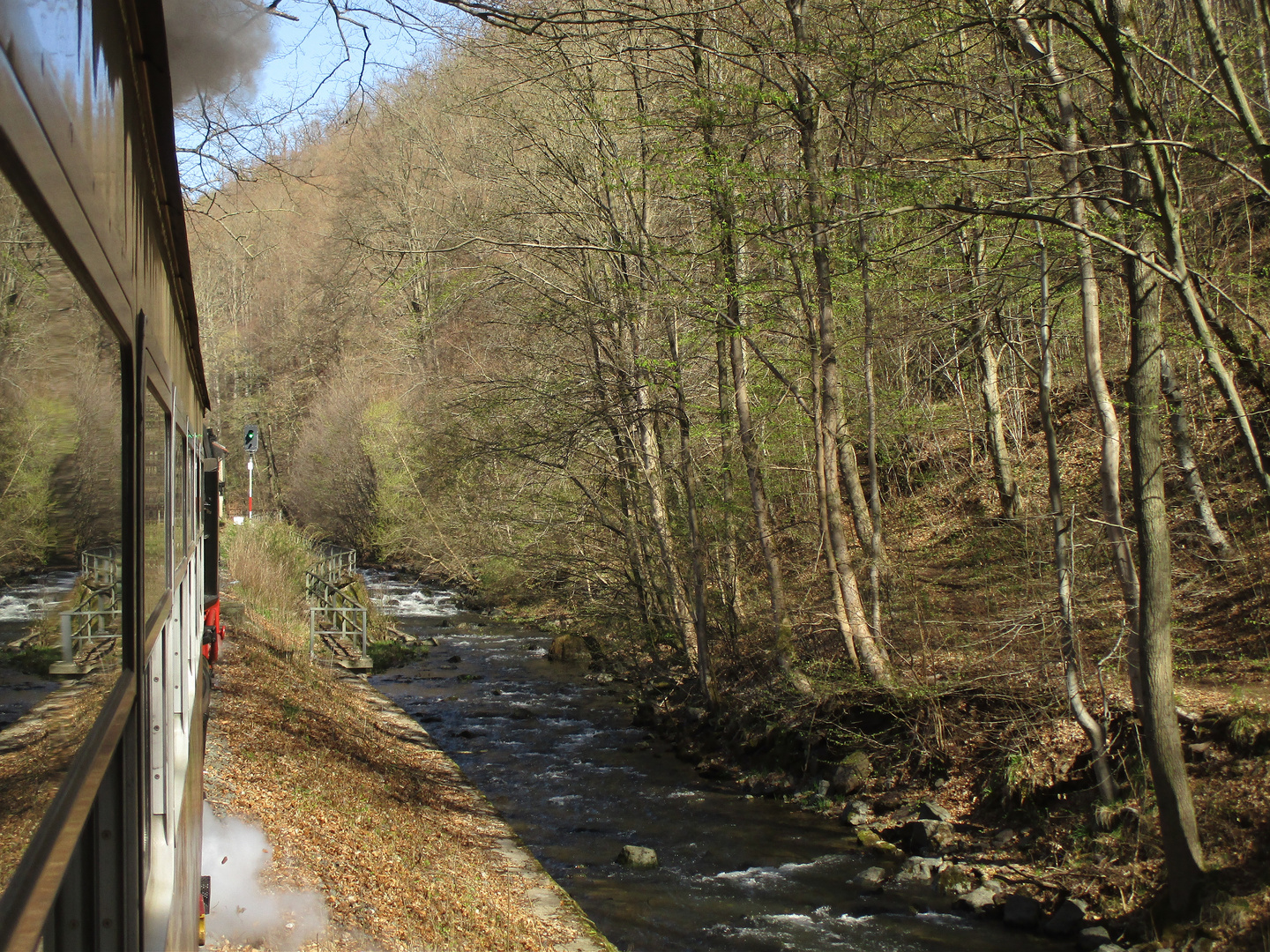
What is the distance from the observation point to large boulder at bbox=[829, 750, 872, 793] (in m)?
12.5

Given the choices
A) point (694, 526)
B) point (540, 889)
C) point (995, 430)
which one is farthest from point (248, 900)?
point (995, 430)

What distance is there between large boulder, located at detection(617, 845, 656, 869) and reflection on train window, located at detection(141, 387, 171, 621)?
792 centimetres

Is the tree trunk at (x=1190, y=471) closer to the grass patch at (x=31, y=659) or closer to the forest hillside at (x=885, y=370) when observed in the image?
the forest hillside at (x=885, y=370)

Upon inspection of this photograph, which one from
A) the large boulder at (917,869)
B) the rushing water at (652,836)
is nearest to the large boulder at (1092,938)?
the rushing water at (652,836)

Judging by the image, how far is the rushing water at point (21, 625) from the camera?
105 centimetres

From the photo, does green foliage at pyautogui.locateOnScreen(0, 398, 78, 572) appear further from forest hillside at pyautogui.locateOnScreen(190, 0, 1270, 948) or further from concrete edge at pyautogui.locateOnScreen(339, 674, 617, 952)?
concrete edge at pyautogui.locateOnScreen(339, 674, 617, 952)

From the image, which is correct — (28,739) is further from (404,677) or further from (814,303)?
(404,677)

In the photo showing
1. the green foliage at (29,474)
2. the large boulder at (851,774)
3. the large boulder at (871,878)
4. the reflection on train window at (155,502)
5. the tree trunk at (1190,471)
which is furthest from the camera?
the tree trunk at (1190,471)

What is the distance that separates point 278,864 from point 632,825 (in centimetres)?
523

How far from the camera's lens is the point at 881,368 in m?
17.4

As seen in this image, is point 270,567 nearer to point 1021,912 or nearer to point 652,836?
A: point 652,836

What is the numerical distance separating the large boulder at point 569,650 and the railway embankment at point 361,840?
295 inches

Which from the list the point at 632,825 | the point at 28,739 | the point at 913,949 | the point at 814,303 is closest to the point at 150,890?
the point at 28,739

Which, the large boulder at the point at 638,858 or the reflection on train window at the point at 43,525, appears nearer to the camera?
the reflection on train window at the point at 43,525
